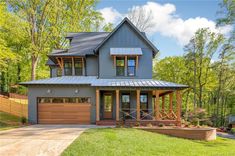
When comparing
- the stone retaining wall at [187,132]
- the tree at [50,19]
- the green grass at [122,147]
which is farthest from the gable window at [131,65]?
the tree at [50,19]

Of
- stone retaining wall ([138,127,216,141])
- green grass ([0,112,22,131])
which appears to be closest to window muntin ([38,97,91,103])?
green grass ([0,112,22,131])

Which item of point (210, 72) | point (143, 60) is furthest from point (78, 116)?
point (210, 72)

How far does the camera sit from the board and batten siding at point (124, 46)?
1717 cm

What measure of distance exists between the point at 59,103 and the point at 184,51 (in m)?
21.3

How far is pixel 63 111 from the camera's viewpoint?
51.8ft

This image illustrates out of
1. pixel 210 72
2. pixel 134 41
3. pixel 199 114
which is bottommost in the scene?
pixel 199 114

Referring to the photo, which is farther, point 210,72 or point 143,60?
point 210,72

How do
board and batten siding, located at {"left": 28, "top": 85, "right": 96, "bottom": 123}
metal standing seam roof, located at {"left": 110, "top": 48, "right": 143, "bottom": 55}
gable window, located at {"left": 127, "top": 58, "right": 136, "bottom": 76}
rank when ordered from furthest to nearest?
gable window, located at {"left": 127, "top": 58, "right": 136, "bottom": 76} → metal standing seam roof, located at {"left": 110, "top": 48, "right": 143, "bottom": 55} → board and batten siding, located at {"left": 28, "top": 85, "right": 96, "bottom": 123}

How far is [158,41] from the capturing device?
32.2 m

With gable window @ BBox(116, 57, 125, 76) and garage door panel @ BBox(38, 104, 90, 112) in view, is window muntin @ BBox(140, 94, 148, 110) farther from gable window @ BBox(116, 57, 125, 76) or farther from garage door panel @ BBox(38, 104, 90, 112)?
garage door panel @ BBox(38, 104, 90, 112)

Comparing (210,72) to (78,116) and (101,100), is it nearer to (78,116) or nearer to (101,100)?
(101,100)

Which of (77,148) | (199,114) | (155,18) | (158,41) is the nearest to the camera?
(77,148)

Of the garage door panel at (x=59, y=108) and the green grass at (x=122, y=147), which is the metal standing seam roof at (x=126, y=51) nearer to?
the garage door panel at (x=59, y=108)

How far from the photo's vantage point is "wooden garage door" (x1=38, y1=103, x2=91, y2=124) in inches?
619
